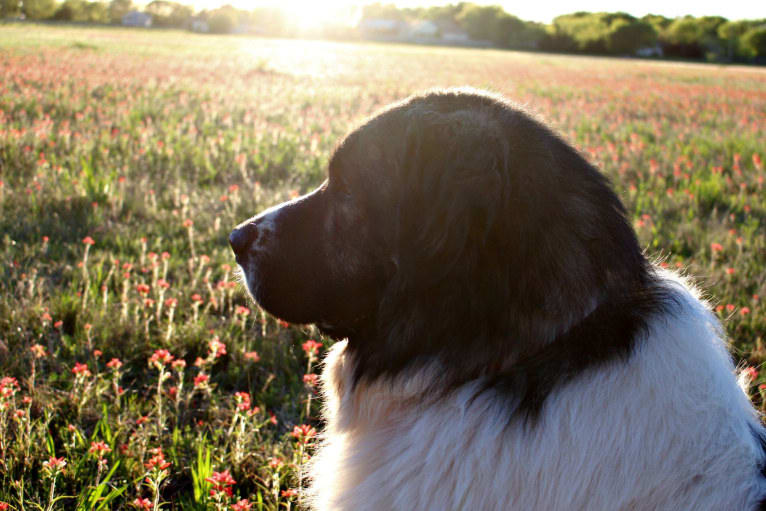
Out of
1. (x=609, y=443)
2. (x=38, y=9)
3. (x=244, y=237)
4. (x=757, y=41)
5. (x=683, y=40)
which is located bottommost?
(x=609, y=443)

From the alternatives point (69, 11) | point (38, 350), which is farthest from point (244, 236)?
point (69, 11)

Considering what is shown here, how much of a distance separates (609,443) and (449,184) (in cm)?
80

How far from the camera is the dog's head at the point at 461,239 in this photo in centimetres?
164

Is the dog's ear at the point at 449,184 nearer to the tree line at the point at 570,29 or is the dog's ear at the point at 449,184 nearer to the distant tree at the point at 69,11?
the tree line at the point at 570,29

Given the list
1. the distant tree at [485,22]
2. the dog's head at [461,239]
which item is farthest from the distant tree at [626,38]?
the dog's head at [461,239]

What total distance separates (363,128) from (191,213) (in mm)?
3620

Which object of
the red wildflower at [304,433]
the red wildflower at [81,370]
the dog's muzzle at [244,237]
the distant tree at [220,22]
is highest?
the distant tree at [220,22]

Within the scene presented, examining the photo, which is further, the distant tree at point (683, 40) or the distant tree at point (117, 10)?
the distant tree at point (683, 40)

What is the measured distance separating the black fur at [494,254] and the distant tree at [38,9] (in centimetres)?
6032

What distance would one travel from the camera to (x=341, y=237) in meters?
2.04

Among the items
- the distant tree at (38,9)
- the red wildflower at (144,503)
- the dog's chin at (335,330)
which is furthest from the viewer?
the distant tree at (38,9)

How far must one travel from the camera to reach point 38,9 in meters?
55.4

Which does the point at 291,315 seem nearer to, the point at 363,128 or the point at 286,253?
the point at 286,253

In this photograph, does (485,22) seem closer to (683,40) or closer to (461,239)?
(683,40)
